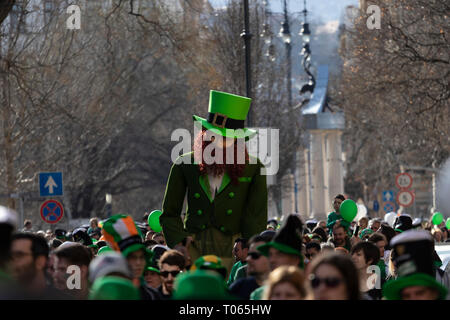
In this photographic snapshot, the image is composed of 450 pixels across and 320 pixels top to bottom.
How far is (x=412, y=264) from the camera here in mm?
→ 7812

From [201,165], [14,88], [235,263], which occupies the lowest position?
[235,263]

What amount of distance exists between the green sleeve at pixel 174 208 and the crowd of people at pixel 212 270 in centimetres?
13

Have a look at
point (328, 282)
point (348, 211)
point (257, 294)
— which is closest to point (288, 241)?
point (257, 294)

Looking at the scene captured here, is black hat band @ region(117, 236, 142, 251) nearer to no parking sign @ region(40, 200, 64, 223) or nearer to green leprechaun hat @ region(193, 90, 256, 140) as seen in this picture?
green leprechaun hat @ region(193, 90, 256, 140)

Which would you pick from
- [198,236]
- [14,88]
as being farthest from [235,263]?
[14,88]

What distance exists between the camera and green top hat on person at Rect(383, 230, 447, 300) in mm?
Result: 7238

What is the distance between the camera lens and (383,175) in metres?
66.9

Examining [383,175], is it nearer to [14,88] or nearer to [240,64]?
[240,64]

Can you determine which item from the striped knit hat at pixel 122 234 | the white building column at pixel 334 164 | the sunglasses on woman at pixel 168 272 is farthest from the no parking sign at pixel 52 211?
the white building column at pixel 334 164

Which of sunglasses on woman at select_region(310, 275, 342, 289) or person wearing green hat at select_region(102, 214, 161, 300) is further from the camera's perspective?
person wearing green hat at select_region(102, 214, 161, 300)

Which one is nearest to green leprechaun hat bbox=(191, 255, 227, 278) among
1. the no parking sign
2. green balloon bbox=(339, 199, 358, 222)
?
green balloon bbox=(339, 199, 358, 222)

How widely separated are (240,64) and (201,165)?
31.2 m

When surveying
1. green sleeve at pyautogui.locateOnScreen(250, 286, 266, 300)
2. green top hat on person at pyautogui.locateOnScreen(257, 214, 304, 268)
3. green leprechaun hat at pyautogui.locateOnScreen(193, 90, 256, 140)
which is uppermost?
green leprechaun hat at pyautogui.locateOnScreen(193, 90, 256, 140)

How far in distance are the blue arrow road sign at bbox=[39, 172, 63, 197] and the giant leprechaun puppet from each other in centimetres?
1652
